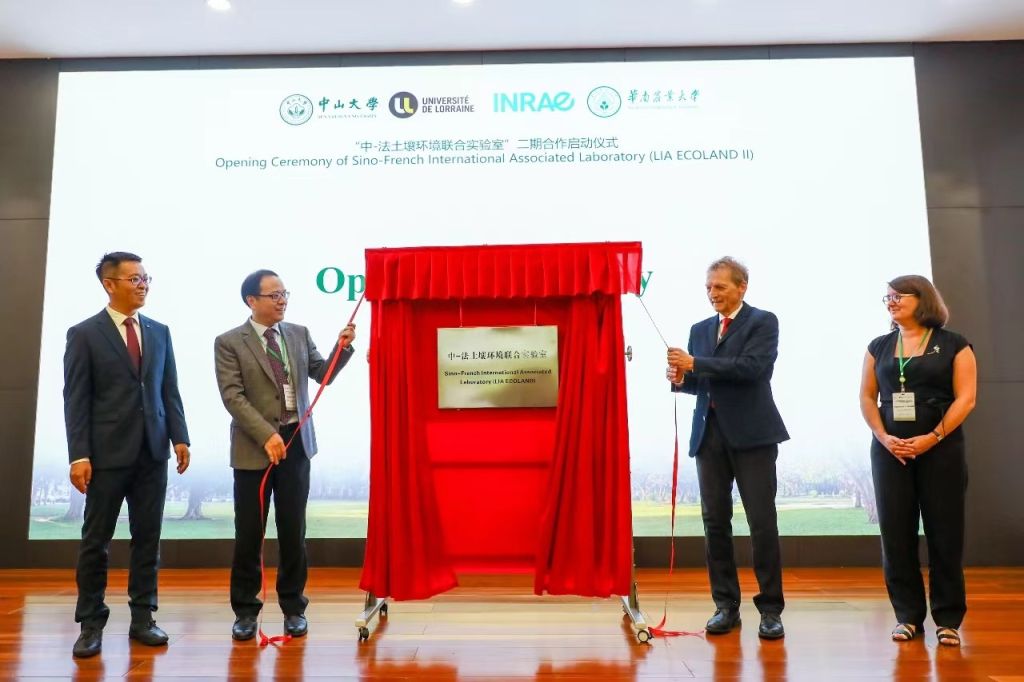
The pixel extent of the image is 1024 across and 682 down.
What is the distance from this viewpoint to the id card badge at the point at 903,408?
9.05ft

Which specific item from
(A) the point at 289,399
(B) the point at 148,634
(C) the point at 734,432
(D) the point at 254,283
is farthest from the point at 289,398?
(C) the point at 734,432

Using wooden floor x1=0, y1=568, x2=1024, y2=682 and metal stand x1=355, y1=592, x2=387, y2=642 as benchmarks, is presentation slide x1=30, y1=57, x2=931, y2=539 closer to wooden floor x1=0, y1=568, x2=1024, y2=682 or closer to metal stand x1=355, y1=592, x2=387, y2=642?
wooden floor x1=0, y1=568, x2=1024, y2=682

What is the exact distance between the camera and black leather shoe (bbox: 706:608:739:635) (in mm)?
2859

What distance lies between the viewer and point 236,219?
450 cm

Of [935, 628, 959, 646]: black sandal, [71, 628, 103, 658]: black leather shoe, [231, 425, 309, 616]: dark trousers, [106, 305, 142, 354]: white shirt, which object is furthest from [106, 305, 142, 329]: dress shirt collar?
[935, 628, 959, 646]: black sandal

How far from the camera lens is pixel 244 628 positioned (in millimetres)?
2840

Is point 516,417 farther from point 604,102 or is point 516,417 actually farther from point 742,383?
point 604,102

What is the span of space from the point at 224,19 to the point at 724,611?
426cm

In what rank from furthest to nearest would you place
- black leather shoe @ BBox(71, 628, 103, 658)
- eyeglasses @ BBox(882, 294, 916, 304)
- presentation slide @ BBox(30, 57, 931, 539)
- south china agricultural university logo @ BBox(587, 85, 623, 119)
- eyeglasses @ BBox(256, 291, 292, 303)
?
south china agricultural university logo @ BBox(587, 85, 623, 119) < presentation slide @ BBox(30, 57, 931, 539) < eyeglasses @ BBox(256, 291, 292, 303) < eyeglasses @ BBox(882, 294, 916, 304) < black leather shoe @ BBox(71, 628, 103, 658)

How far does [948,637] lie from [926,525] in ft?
1.33

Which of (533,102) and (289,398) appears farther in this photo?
(533,102)

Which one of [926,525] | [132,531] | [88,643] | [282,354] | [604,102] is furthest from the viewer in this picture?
[604,102]

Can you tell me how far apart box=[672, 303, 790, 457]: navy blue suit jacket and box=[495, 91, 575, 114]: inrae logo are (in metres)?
2.16

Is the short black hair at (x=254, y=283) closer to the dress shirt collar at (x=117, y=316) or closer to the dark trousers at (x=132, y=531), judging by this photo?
the dress shirt collar at (x=117, y=316)
